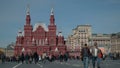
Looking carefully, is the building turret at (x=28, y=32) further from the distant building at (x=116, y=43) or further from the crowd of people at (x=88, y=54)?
the crowd of people at (x=88, y=54)

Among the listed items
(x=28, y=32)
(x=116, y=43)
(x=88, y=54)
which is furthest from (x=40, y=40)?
(x=88, y=54)

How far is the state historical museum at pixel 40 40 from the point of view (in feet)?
419

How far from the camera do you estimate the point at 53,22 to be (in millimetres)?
128125

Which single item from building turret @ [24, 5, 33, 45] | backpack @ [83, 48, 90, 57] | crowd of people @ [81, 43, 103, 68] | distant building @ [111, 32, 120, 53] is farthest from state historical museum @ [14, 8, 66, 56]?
backpack @ [83, 48, 90, 57]

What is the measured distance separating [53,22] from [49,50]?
34.1 feet

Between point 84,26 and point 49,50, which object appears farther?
point 84,26

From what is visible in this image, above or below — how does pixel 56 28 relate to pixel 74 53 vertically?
above

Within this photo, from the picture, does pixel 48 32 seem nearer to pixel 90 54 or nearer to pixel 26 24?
pixel 26 24

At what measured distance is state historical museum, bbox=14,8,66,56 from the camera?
5028 inches

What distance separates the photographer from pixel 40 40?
130m

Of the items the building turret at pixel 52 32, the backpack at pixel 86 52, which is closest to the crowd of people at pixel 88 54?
the backpack at pixel 86 52

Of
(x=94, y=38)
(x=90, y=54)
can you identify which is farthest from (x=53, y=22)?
(x=90, y=54)

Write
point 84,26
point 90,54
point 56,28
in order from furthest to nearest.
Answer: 1. point 84,26
2. point 56,28
3. point 90,54

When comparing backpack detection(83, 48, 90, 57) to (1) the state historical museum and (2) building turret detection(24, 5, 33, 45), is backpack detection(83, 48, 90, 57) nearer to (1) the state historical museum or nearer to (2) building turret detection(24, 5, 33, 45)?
(1) the state historical museum
